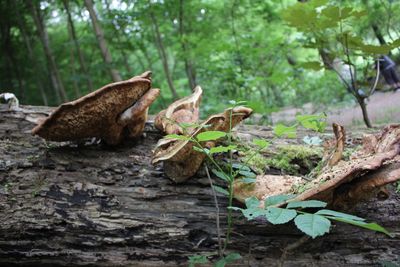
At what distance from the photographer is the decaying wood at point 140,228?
197 cm

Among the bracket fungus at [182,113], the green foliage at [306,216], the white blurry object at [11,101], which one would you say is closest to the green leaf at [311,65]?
the bracket fungus at [182,113]

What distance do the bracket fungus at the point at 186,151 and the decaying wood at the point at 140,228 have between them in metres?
0.09

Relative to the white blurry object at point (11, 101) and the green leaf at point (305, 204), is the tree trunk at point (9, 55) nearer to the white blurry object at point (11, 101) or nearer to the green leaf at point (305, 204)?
the white blurry object at point (11, 101)

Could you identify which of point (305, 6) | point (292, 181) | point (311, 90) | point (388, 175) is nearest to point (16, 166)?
point (292, 181)

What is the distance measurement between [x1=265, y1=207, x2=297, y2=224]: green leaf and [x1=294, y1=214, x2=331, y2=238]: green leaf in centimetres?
4

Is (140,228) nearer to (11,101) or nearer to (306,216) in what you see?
(306,216)

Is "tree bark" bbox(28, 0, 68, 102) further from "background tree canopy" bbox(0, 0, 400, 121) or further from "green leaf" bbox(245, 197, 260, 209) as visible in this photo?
"green leaf" bbox(245, 197, 260, 209)

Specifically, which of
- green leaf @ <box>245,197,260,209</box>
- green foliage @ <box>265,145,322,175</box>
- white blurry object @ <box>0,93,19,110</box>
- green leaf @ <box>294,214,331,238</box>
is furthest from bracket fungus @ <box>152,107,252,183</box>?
white blurry object @ <box>0,93,19,110</box>

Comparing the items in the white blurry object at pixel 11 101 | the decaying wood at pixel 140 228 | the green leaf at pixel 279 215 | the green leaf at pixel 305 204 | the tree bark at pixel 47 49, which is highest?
the tree bark at pixel 47 49

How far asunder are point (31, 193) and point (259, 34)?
5.17 metres

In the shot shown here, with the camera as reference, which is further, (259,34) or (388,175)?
(259,34)

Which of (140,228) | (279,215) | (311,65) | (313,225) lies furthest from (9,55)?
(313,225)

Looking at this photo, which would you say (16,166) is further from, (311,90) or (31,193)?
(311,90)

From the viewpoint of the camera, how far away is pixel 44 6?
8242 millimetres
